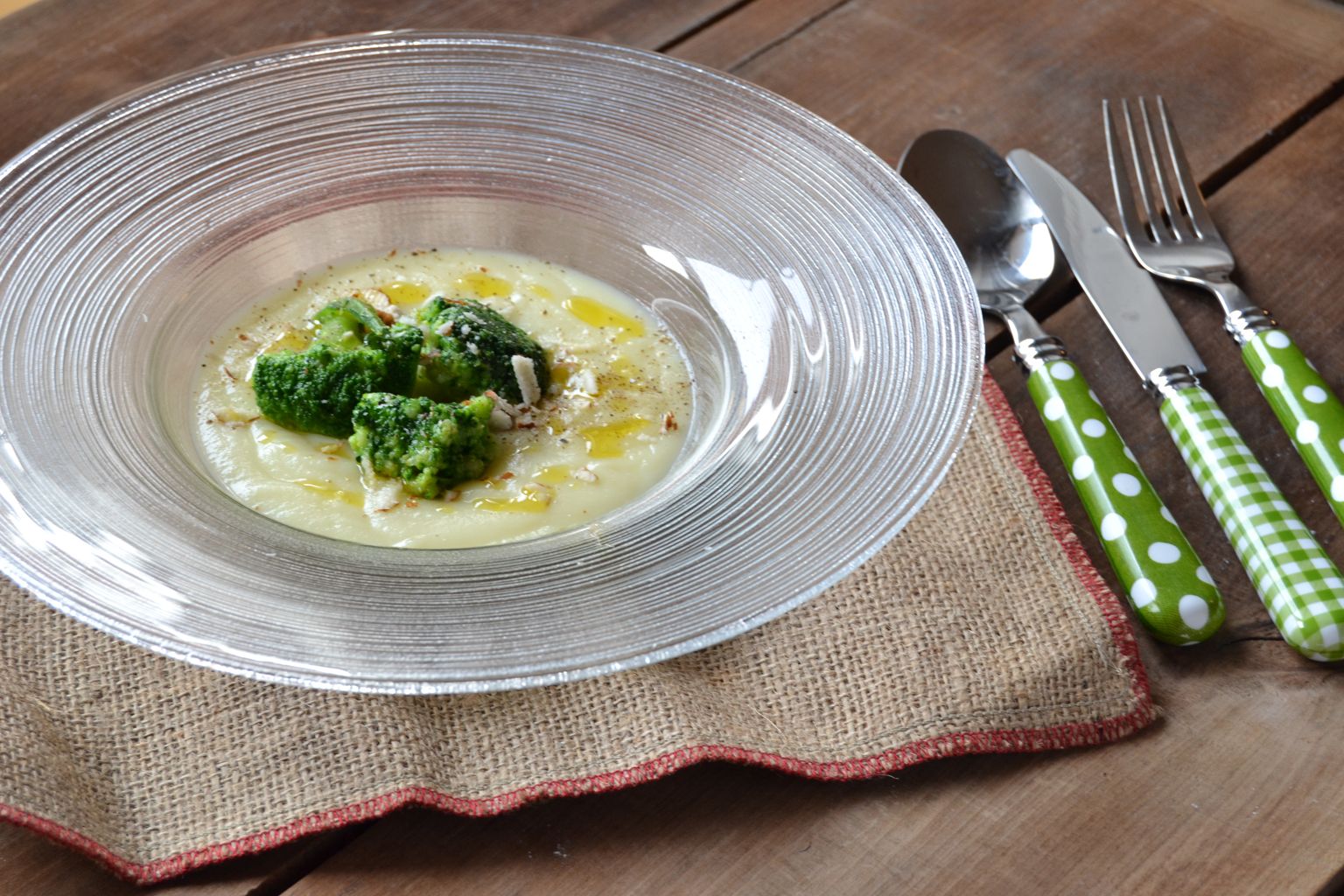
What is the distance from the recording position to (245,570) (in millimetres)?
1263

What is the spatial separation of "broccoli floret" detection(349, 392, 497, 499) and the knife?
767mm

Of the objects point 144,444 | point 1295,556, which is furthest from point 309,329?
point 1295,556

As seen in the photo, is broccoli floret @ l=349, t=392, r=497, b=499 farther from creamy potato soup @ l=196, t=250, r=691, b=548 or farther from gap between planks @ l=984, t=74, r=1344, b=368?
gap between planks @ l=984, t=74, r=1344, b=368

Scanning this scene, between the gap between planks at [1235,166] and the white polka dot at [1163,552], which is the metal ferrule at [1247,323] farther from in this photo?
the white polka dot at [1163,552]

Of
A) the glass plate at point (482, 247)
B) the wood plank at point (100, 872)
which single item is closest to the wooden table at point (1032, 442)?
the wood plank at point (100, 872)

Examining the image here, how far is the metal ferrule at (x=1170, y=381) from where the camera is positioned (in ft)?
5.57

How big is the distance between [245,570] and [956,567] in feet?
2.54

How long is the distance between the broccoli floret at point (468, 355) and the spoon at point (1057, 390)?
2.10ft

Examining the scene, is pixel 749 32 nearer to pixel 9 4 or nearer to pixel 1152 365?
pixel 1152 365

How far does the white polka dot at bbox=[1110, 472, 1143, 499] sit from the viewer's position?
1.56m

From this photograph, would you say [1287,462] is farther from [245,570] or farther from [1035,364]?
[245,570]

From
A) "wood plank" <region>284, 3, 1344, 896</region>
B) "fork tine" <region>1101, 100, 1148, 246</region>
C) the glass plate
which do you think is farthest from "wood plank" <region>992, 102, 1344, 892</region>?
the glass plate

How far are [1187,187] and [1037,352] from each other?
1.55ft

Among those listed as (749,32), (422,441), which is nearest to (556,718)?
(422,441)
